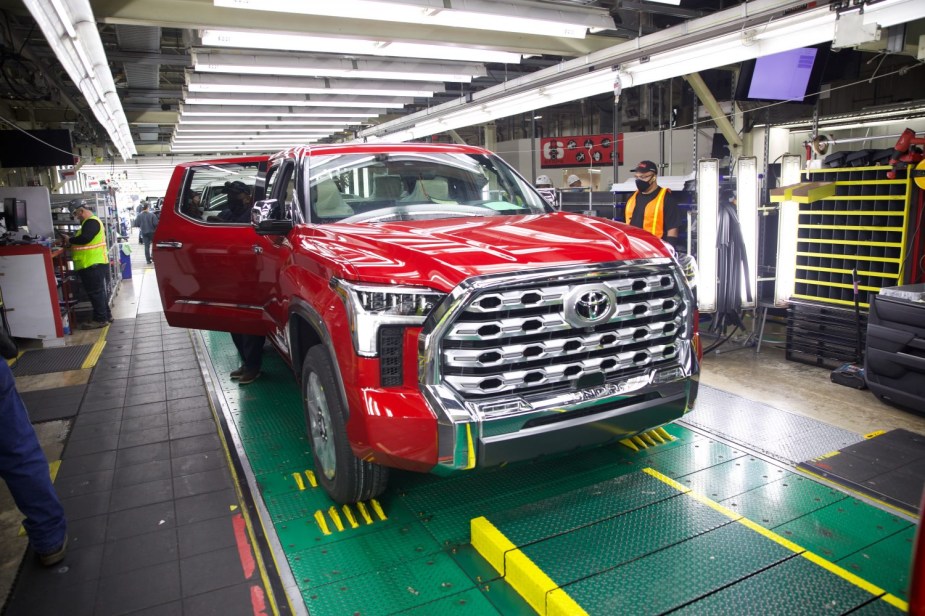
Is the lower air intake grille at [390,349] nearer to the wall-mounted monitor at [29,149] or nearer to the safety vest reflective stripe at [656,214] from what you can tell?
the safety vest reflective stripe at [656,214]

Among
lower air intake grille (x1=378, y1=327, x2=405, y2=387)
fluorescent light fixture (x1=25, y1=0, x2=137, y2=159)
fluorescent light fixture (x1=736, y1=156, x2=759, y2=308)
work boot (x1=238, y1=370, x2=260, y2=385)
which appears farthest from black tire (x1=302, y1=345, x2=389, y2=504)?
fluorescent light fixture (x1=736, y1=156, x2=759, y2=308)

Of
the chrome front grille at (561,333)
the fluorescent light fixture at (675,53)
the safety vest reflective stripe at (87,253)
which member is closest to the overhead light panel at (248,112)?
the safety vest reflective stripe at (87,253)

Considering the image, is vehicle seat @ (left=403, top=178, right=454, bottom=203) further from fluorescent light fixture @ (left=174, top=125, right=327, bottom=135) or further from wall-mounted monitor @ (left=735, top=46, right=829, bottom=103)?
fluorescent light fixture @ (left=174, top=125, right=327, bottom=135)

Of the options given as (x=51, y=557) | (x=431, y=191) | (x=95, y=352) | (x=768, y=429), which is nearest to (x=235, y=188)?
(x=431, y=191)

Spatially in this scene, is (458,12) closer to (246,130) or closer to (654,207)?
(654,207)

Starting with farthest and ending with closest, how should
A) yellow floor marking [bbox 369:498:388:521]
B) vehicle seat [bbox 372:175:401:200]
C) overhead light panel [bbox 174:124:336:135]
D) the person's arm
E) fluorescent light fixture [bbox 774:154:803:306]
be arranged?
overhead light panel [bbox 174:124:336:135]
the person's arm
fluorescent light fixture [bbox 774:154:803:306]
vehicle seat [bbox 372:175:401:200]
yellow floor marking [bbox 369:498:388:521]

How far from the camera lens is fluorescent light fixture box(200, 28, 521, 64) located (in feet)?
19.1

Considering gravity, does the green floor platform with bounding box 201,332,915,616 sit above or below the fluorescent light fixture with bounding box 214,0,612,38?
below

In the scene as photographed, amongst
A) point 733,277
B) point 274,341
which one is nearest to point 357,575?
point 274,341

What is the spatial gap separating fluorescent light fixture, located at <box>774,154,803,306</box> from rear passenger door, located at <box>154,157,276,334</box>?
4.55 m

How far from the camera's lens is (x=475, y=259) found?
2596 mm

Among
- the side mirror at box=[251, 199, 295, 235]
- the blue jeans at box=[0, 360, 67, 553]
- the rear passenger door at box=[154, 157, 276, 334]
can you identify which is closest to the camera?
the blue jeans at box=[0, 360, 67, 553]

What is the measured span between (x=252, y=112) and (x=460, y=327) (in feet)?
29.4

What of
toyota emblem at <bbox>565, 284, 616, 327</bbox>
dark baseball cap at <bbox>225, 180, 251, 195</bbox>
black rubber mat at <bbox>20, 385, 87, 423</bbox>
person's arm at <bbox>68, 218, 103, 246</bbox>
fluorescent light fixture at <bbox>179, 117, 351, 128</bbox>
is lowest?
black rubber mat at <bbox>20, 385, 87, 423</bbox>
